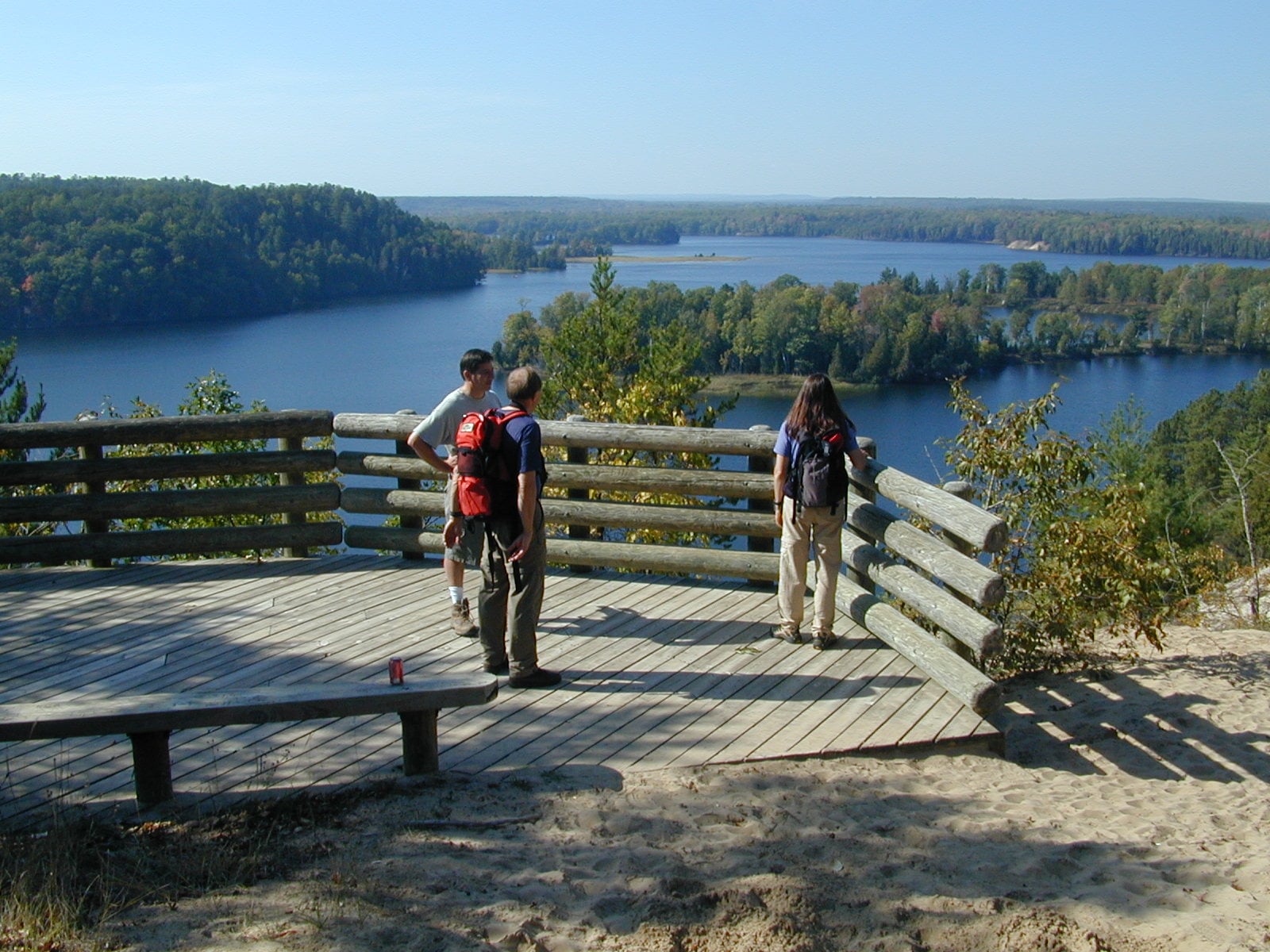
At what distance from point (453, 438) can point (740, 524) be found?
2130 millimetres

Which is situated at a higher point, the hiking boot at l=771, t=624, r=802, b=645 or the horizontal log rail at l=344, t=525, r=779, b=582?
the horizontal log rail at l=344, t=525, r=779, b=582

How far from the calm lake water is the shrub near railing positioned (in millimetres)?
27143

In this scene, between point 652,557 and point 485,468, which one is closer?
point 485,468

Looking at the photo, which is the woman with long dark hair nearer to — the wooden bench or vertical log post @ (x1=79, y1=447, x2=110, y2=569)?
the wooden bench

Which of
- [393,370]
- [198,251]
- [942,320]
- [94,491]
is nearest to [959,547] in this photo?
[94,491]

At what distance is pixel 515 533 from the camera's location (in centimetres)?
572

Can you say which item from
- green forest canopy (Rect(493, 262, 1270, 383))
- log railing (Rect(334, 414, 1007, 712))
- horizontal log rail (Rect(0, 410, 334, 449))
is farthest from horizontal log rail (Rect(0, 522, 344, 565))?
green forest canopy (Rect(493, 262, 1270, 383))

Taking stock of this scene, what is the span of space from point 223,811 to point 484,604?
5.72 feet

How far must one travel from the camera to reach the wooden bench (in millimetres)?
4254

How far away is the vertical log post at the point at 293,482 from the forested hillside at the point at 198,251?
2955 inches

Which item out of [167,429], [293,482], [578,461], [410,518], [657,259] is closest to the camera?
[167,429]

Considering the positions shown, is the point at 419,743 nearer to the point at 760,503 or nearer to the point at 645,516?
the point at 645,516

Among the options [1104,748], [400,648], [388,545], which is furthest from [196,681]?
[1104,748]

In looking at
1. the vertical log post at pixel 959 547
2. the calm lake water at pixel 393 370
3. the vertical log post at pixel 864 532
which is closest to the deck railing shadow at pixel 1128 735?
the vertical log post at pixel 959 547
